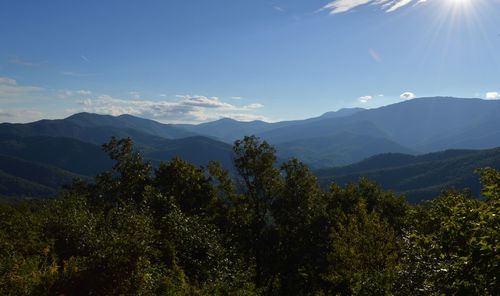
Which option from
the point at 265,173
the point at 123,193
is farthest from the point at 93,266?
the point at 123,193

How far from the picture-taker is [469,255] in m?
13.3

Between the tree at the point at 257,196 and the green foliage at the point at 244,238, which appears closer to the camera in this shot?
the green foliage at the point at 244,238

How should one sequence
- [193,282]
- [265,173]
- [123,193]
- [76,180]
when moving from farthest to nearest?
[76,180] < [123,193] < [265,173] < [193,282]

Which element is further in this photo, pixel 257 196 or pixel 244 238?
pixel 257 196

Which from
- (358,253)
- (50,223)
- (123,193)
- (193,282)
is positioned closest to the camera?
(193,282)

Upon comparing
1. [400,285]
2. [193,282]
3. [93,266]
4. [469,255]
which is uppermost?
[469,255]

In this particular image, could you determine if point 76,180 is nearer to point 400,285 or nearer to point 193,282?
point 193,282

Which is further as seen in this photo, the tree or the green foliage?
the tree

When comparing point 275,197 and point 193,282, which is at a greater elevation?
point 275,197

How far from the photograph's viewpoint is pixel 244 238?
4697 cm

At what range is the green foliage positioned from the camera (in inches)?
623

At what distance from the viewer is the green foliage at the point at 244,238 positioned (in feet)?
51.9

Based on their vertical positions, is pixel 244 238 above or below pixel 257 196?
below

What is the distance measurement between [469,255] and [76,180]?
59372 mm
